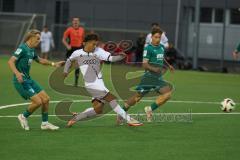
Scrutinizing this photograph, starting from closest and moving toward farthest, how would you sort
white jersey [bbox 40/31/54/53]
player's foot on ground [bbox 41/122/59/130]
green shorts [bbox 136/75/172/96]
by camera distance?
player's foot on ground [bbox 41/122/59/130] → green shorts [bbox 136/75/172/96] → white jersey [bbox 40/31/54/53]

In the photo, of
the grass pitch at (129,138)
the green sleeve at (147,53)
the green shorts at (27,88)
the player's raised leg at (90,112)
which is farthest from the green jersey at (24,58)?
the green sleeve at (147,53)

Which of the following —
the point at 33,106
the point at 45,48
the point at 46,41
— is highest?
the point at 46,41

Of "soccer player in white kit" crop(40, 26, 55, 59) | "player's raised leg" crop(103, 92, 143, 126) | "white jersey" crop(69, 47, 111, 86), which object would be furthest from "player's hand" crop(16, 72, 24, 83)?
"soccer player in white kit" crop(40, 26, 55, 59)

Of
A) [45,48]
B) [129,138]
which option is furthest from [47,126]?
[45,48]

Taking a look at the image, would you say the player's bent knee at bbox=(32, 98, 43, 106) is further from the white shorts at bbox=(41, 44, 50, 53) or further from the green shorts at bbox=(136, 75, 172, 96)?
the white shorts at bbox=(41, 44, 50, 53)

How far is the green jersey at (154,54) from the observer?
50.9ft

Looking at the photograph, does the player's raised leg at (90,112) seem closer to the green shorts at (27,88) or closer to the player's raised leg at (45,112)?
the player's raised leg at (45,112)

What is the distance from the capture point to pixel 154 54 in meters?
15.6

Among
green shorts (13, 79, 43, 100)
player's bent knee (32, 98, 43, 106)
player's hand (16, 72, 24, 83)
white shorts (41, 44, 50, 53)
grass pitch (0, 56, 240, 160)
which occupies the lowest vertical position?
grass pitch (0, 56, 240, 160)

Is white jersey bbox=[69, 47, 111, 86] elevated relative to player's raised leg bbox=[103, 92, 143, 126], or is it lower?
elevated

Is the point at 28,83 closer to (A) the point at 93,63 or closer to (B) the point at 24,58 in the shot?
(B) the point at 24,58

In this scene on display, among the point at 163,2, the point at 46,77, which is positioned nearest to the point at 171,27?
the point at 163,2

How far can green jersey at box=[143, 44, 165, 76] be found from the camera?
15516 millimetres

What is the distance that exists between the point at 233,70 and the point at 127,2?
11.2m
